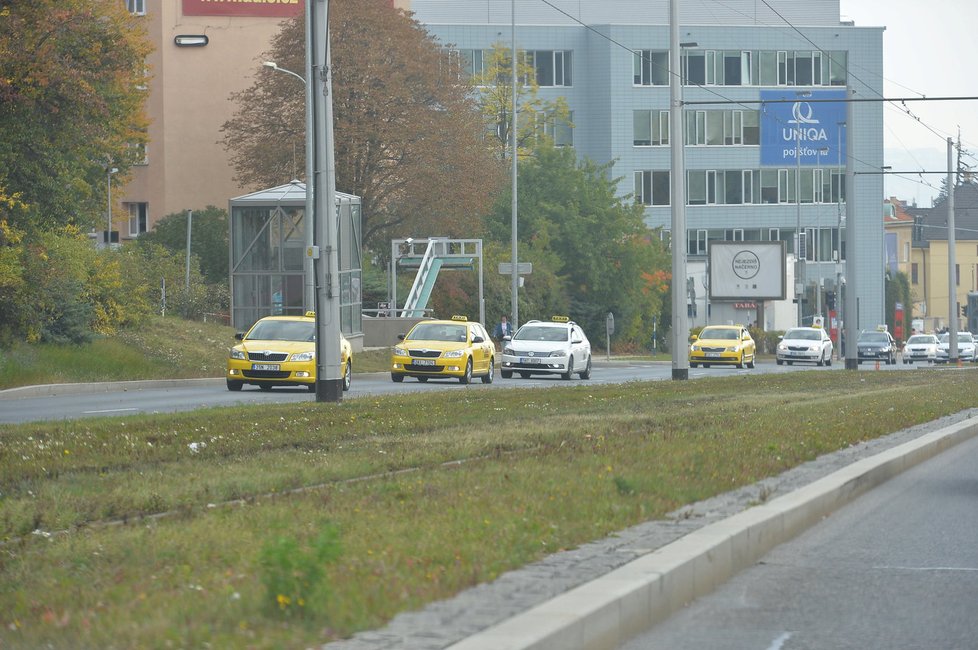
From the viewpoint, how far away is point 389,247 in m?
64.8

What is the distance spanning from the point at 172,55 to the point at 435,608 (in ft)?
237

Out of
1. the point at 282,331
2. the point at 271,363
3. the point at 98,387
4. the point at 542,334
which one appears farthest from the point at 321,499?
the point at 542,334

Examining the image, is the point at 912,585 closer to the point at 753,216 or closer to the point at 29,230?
the point at 29,230

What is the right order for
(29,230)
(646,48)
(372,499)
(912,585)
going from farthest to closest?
1. (646,48)
2. (29,230)
3. (372,499)
4. (912,585)

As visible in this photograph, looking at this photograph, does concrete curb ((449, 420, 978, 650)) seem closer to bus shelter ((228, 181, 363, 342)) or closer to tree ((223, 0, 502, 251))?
bus shelter ((228, 181, 363, 342))

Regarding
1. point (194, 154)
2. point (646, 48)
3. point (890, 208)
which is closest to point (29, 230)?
point (194, 154)

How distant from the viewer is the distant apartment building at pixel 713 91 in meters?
97.1

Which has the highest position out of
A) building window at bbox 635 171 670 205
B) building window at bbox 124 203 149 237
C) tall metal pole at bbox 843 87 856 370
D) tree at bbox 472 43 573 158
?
tree at bbox 472 43 573 158

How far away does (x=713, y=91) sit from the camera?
95375 mm

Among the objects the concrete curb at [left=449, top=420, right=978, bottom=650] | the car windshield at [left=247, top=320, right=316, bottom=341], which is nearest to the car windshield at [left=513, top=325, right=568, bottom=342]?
the car windshield at [left=247, top=320, right=316, bottom=341]

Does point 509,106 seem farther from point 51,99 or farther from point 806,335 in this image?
point 51,99

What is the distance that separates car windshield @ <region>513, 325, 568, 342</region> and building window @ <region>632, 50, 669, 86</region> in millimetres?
56338

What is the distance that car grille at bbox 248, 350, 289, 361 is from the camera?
1239 inches

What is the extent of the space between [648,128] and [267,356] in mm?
69393
